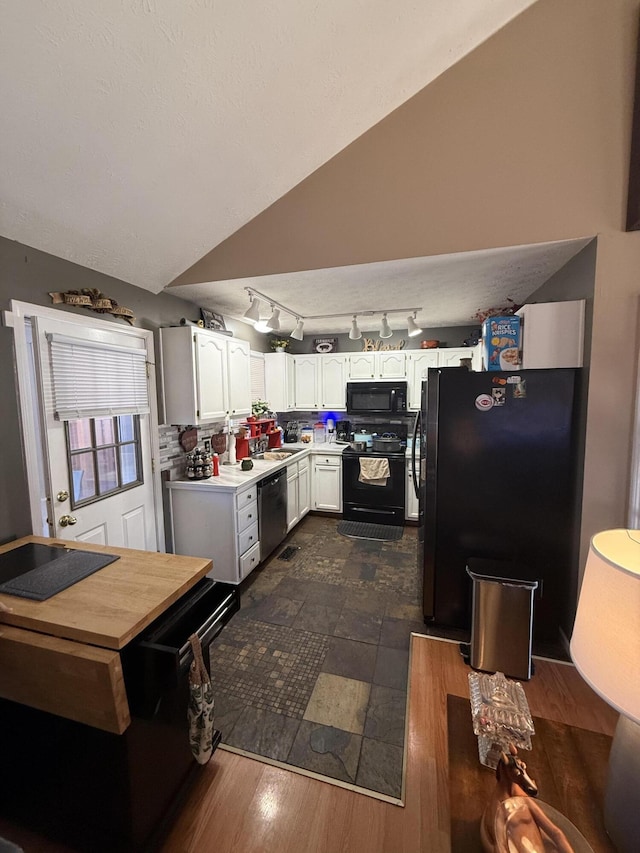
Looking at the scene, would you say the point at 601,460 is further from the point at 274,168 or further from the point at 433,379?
the point at 274,168

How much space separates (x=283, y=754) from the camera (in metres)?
1.55

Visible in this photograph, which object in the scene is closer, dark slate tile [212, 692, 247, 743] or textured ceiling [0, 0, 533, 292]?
textured ceiling [0, 0, 533, 292]

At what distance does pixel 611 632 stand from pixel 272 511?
286cm

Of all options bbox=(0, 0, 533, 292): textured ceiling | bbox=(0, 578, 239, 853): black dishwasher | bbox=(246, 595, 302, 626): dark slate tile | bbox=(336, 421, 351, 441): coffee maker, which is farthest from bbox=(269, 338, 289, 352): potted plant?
bbox=(0, 578, 239, 853): black dishwasher

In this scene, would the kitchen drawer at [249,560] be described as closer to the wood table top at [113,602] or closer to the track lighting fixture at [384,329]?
the wood table top at [113,602]

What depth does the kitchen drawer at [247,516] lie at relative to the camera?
2.78 metres

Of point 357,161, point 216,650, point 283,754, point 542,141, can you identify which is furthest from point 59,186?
point 283,754

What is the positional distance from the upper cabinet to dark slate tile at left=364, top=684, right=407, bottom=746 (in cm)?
222

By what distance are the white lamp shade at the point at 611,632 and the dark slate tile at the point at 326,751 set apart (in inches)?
50.1

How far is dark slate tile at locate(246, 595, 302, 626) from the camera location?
2.48 metres

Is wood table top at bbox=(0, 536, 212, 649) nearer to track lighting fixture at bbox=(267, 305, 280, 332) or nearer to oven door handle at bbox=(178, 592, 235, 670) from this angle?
oven door handle at bbox=(178, 592, 235, 670)

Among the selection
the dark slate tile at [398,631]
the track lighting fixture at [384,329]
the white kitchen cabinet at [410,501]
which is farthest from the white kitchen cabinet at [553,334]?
the white kitchen cabinet at [410,501]

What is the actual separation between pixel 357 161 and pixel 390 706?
305 centimetres

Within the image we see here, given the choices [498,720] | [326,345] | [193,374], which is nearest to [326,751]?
[498,720]
